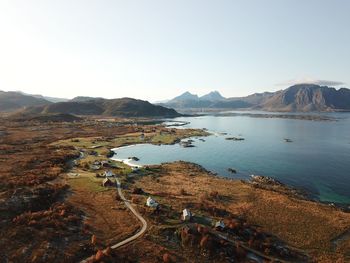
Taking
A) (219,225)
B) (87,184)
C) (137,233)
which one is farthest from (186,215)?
(87,184)

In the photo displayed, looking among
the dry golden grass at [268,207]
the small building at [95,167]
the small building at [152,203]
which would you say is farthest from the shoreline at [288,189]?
the small building at [152,203]

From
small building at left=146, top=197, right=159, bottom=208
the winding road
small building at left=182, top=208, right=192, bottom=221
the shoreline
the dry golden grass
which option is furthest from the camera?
the shoreline

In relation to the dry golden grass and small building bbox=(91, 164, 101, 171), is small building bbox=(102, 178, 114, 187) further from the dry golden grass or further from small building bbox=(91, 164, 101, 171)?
small building bbox=(91, 164, 101, 171)

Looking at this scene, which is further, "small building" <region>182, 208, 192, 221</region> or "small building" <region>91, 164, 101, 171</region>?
"small building" <region>91, 164, 101, 171</region>

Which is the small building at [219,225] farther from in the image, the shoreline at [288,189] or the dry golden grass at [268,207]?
the shoreline at [288,189]

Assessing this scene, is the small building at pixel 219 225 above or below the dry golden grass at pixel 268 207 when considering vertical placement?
above

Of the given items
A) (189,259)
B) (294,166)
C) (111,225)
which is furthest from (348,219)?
(294,166)

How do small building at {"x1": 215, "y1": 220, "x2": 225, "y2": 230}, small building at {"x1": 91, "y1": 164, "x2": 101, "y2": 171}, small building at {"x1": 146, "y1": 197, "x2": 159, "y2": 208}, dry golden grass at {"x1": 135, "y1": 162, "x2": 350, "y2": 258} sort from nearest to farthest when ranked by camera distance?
small building at {"x1": 215, "y1": 220, "x2": 225, "y2": 230} < dry golden grass at {"x1": 135, "y1": 162, "x2": 350, "y2": 258} < small building at {"x1": 146, "y1": 197, "x2": 159, "y2": 208} < small building at {"x1": 91, "y1": 164, "x2": 101, "y2": 171}

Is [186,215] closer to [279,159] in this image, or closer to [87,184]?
[87,184]

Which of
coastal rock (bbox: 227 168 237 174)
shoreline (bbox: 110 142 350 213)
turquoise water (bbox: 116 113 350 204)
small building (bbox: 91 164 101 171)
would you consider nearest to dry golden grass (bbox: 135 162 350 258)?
shoreline (bbox: 110 142 350 213)

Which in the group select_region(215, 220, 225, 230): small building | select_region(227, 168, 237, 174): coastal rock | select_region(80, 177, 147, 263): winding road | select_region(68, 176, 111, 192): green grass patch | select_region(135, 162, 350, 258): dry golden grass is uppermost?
select_region(68, 176, 111, 192): green grass patch

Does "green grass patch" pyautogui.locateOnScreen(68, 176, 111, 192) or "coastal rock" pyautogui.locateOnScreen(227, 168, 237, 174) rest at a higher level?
"green grass patch" pyautogui.locateOnScreen(68, 176, 111, 192)

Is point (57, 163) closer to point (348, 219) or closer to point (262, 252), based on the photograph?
point (262, 252)
